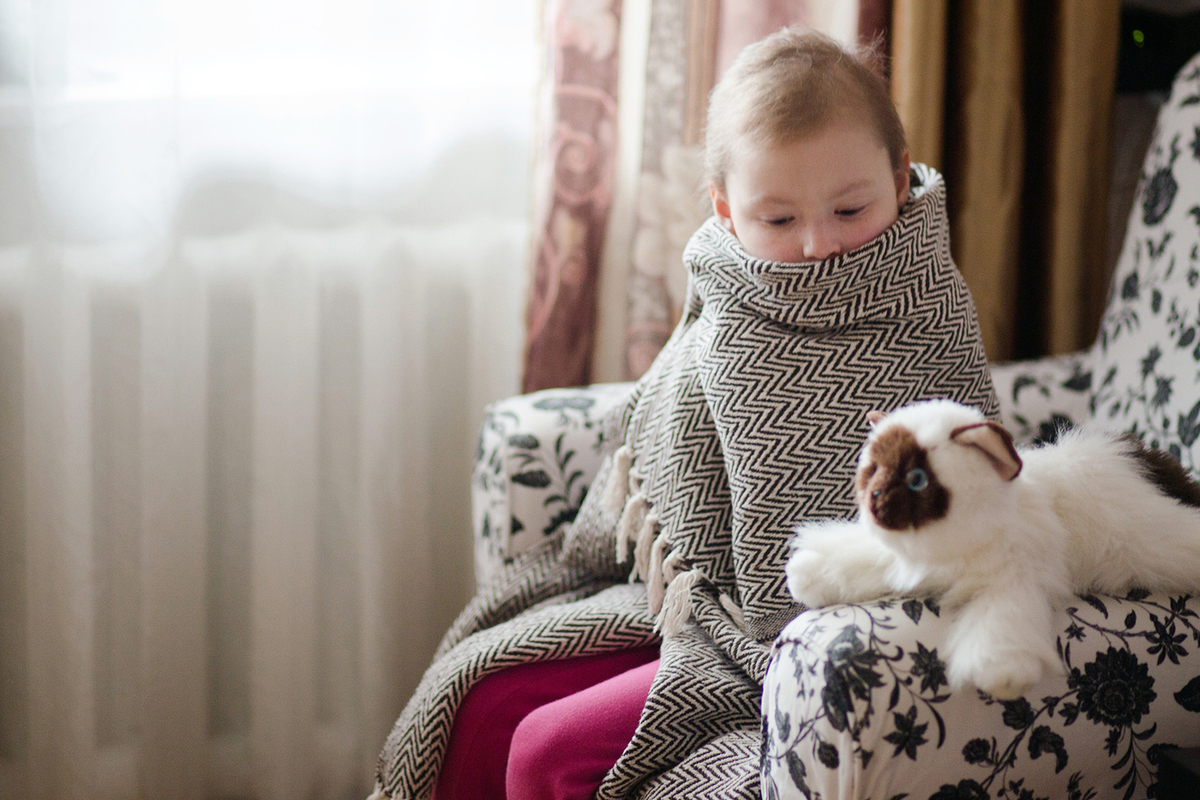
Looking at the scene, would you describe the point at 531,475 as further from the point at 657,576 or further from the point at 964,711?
the point at 964,711

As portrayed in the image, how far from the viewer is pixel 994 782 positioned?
66 cm

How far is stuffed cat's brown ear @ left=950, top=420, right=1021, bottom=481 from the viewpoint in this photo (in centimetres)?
65

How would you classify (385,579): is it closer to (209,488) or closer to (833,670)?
(209,488)

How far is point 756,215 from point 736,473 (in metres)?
0.26

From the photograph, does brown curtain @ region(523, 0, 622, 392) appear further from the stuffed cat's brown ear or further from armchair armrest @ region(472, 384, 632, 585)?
the stuffed cat's brown ear

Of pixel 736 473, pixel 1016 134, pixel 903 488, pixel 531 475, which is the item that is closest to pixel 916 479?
pixel 903 488

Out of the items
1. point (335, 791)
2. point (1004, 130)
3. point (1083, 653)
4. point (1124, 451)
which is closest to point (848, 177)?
point (1124, 451)

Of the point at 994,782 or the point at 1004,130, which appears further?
the point at 1004,130

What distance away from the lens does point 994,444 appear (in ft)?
2.12

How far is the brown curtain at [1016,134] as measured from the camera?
1.40 metres

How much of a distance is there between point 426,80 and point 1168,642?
116 centimetres

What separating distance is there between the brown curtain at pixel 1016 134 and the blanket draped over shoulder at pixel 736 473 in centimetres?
45

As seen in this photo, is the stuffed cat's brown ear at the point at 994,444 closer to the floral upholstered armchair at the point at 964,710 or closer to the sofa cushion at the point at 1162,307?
the floral upholstered armchair at the point at 964,710

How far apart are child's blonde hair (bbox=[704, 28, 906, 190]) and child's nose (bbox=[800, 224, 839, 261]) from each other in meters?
0.09
